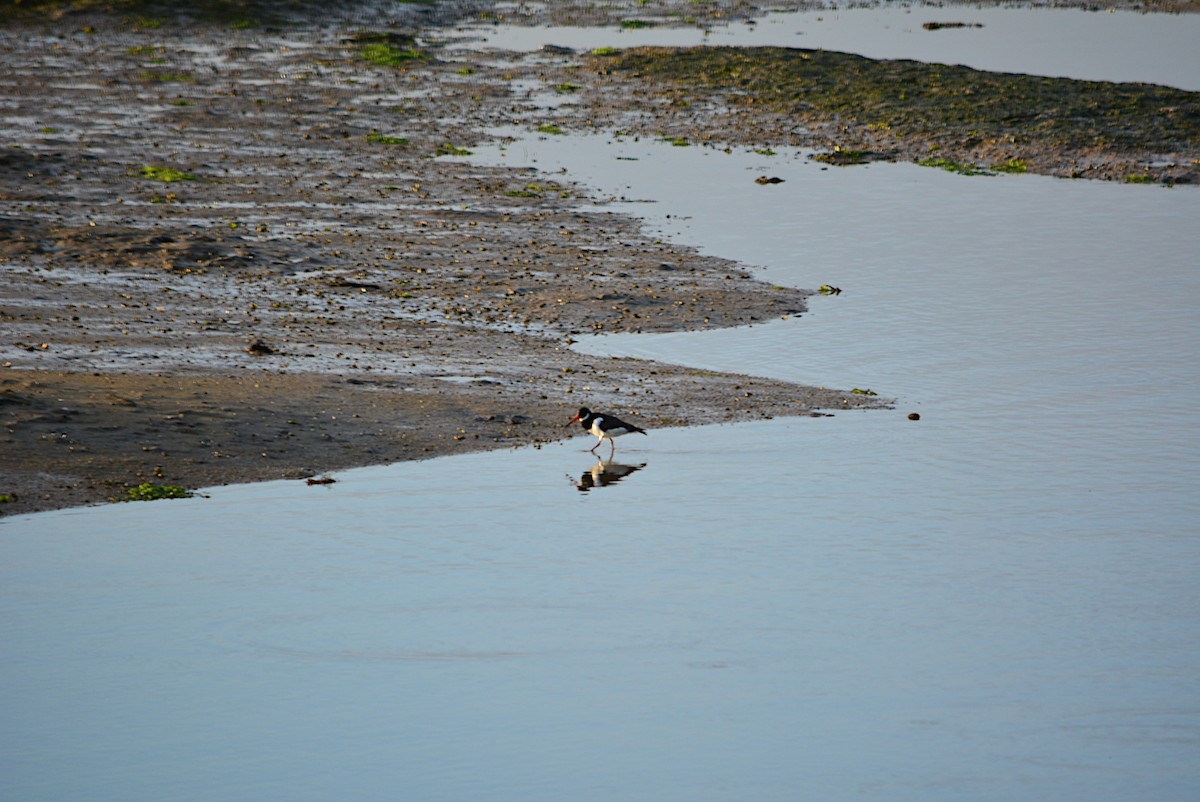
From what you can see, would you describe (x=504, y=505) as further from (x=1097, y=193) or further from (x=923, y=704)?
(x=1097, y=193)

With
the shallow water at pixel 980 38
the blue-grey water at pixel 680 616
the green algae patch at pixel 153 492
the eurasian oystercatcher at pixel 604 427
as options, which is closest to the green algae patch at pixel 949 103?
the shallow water at pixel 980 38

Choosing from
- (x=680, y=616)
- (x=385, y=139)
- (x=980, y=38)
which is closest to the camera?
(x=680, y=616)

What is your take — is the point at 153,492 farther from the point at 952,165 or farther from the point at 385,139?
the point at 952,165

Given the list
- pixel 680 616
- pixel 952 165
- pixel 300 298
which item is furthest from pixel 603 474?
pixel 952 165

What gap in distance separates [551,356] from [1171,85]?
967 inches

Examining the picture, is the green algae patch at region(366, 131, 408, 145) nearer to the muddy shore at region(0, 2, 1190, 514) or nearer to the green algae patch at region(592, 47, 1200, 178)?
the muddy shore at region(0, 2, 1190, 514)

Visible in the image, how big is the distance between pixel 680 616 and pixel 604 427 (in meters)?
3.90

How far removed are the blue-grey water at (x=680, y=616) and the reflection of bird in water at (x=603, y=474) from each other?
37mm

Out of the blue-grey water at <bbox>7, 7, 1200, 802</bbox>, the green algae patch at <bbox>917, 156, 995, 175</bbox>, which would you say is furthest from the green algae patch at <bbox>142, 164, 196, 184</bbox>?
the green algae patch at <bbox>917, 156, 995, 175</bbox>

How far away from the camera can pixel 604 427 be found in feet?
48.0

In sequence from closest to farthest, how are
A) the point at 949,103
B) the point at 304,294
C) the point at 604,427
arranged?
the point at 604,427 < the point at 304,294 < the point at 949,103

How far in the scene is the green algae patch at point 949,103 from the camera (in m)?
31.1

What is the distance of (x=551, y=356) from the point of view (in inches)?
698

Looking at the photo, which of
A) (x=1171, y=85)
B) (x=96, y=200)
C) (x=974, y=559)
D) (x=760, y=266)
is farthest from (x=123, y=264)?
(x=1171, y=85)
